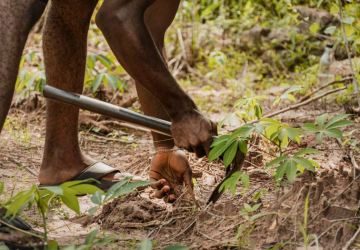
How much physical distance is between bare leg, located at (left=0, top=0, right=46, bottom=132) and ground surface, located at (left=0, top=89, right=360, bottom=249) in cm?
54

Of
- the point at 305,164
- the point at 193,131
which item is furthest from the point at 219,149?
the point at 305,164

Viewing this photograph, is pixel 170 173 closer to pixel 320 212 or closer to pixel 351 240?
pixel 320 212

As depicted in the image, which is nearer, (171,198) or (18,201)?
(18,201)

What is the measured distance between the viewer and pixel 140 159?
3.76 meters

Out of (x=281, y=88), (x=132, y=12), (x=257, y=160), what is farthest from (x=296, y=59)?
(x=132, y=12)

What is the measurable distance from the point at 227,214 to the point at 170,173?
53 centimetres

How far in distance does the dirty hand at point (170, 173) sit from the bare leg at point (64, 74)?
45 cm

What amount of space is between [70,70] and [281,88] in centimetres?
297

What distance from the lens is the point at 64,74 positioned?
3283 mm

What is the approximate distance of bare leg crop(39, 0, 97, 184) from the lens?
10.5 feet

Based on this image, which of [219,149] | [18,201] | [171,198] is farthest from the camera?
[171,198]

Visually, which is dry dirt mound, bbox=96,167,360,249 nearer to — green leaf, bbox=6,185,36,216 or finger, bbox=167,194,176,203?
finger, bbox=167,194,176,203

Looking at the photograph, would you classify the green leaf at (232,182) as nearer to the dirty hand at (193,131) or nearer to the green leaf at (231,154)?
the green leaf at (231,154)

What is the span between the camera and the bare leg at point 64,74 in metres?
3.20
